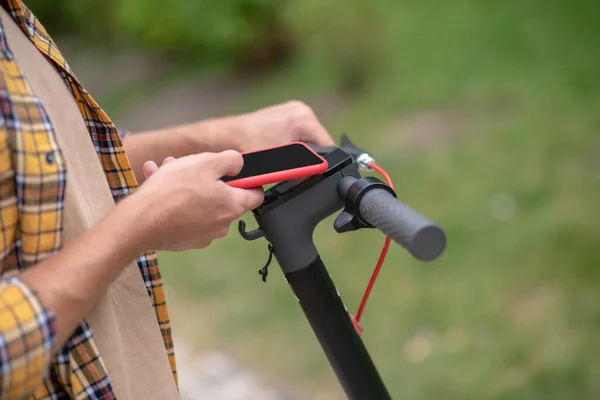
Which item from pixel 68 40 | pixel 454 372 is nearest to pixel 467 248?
pixel 454 372

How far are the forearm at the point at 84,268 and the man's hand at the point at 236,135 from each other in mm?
439

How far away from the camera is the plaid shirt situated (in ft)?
3.08

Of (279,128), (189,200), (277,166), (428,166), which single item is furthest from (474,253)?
(189,200)

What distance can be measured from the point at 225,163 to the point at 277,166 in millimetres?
89

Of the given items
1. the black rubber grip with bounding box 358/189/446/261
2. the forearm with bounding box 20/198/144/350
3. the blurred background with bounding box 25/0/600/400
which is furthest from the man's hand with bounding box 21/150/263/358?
the blurred background with bounding box 25/0/600/400

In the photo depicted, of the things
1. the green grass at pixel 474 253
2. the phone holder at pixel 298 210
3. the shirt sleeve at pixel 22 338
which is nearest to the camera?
the shirt sleeve at pixel 22 338

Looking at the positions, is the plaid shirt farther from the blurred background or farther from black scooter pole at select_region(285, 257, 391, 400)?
the blurred background

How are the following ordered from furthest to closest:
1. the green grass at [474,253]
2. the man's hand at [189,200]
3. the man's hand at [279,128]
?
Answer: 1. the green grass at [474,253]
2. the man's hand at [279,128]
3. the man's hand at [189,200]

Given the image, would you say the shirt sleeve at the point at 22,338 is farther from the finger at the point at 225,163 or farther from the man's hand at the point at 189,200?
A: the finger at the point at 225,163

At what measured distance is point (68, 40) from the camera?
399 inches

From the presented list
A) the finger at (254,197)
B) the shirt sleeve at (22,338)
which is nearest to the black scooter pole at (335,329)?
the finger at (254,197)

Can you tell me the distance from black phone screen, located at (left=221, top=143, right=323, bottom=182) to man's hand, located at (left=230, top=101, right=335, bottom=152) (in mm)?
217

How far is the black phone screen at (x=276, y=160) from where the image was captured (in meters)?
1.14

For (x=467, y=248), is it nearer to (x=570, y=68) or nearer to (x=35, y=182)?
(x=570, y=68)
